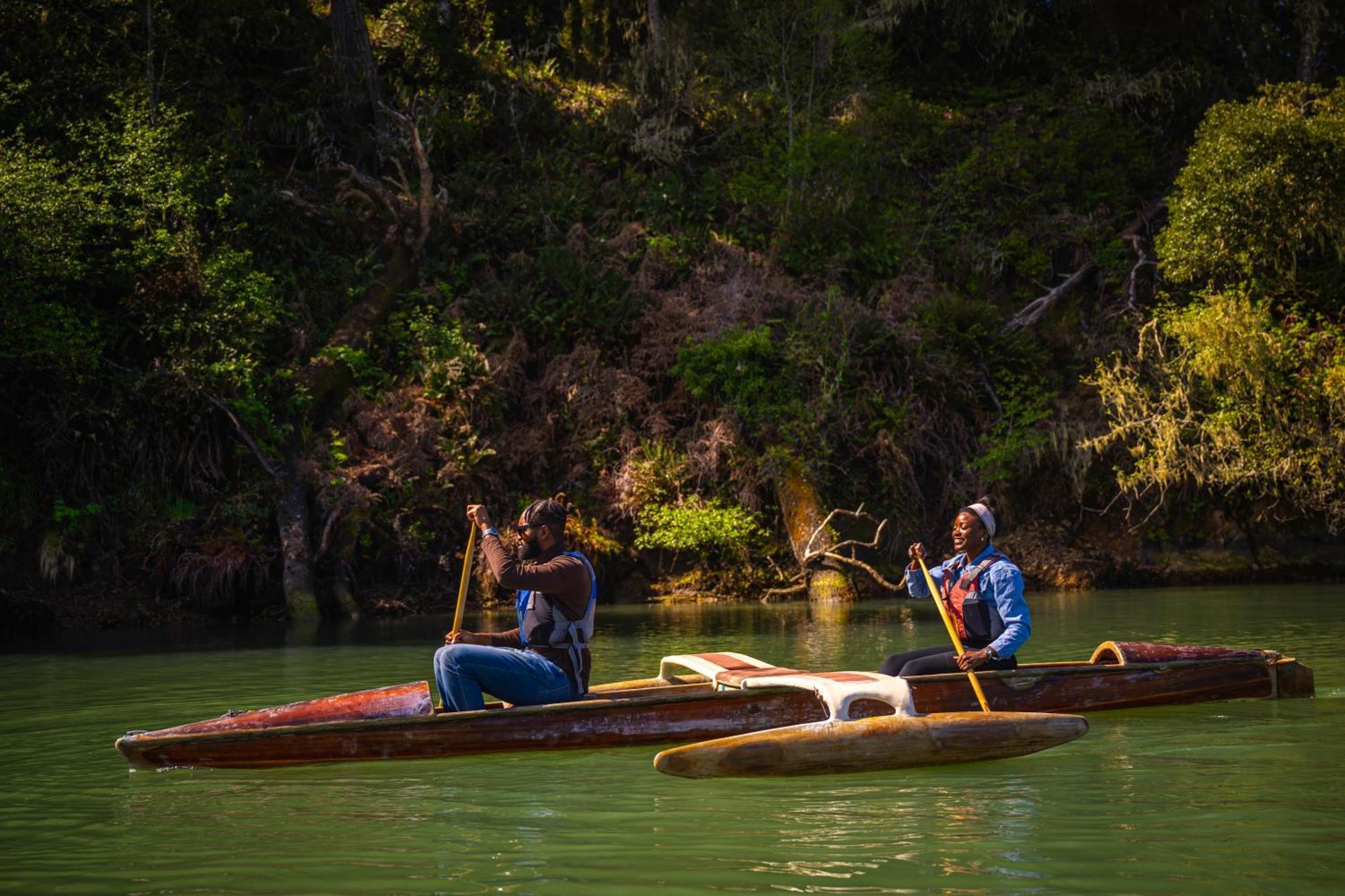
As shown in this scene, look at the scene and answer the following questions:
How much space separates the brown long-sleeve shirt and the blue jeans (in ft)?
0.30

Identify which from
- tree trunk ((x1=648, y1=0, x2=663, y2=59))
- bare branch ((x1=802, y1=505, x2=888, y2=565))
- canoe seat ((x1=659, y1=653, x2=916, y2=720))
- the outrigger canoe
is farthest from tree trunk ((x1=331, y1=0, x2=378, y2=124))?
canoe seat ((x1=659, y1=653, x2=916, y2=720))

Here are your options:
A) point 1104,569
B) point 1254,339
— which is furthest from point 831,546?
point 1254,339

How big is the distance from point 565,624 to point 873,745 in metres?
1.95

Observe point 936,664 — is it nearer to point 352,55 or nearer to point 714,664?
point 714,664

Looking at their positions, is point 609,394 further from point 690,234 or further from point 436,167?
point 436,167

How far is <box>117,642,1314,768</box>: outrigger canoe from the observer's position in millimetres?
7590

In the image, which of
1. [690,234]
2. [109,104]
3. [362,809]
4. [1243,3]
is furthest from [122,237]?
[1243,3]

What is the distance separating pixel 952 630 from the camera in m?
8.61

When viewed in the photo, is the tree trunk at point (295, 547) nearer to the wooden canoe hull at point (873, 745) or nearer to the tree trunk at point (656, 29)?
the tree trunk at point (656, 29)

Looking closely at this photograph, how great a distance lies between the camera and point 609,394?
22906 millimetres

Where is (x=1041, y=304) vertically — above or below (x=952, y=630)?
above

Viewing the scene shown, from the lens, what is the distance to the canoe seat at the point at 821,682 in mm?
7727

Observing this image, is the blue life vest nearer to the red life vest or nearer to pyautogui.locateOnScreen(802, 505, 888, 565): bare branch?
the red life vest

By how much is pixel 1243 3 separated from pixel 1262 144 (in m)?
8.99
